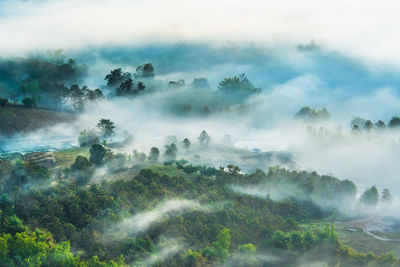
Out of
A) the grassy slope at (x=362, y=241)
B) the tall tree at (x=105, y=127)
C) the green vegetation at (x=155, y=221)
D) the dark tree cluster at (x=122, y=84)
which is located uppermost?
the dark tree cluster at (x=122, y=84)

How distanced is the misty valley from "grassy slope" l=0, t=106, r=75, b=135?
397 mm

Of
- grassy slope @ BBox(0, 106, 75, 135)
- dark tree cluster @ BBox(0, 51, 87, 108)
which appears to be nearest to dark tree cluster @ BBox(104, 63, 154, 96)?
dark tree cluster @ BBox(0, 51, 87, 108)

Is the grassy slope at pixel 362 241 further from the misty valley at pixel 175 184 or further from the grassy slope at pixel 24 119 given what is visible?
the grassy slope at pixel 24 119

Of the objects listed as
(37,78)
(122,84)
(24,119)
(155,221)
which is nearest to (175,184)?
(155,221)

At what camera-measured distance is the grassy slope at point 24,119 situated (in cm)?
13112

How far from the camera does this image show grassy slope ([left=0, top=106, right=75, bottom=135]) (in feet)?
430

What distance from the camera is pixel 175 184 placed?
94.6 metres

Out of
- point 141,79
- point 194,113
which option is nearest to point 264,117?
→ point 194,113

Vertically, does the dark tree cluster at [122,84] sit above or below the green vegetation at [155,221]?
above

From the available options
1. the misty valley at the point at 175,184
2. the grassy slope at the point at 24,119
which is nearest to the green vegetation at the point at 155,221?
the misty valley at the point at 175,184

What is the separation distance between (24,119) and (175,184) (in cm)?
6337

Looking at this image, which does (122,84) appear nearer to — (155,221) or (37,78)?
(37,78)

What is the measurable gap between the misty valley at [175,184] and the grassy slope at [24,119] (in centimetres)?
40

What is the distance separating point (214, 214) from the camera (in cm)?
8369
